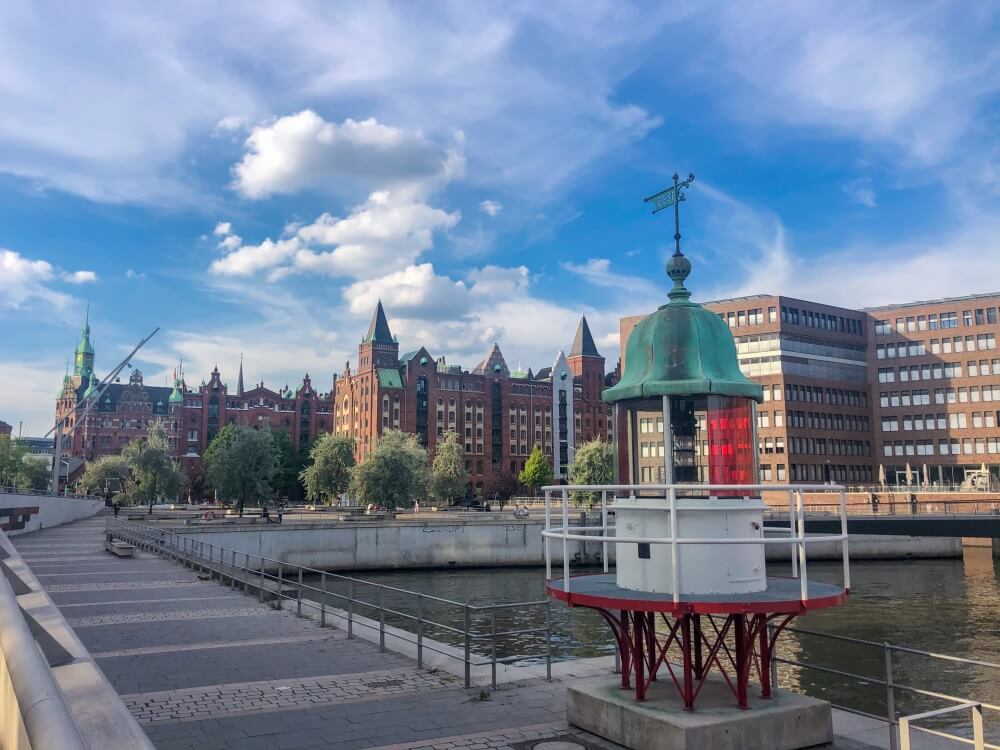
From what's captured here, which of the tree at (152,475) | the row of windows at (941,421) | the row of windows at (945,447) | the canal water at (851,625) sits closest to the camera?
the canal water at (851,625)

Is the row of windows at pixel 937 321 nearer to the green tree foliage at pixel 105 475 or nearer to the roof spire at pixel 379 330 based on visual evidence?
the roof spire at pixel 379 330

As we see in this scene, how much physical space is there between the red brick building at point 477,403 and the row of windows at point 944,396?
46.2 metres

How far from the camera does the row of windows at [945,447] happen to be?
87.8m

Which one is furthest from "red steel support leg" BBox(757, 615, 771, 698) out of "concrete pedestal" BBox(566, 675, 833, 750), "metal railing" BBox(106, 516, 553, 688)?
"metal railing" BBox(106, 516, 553, 688)

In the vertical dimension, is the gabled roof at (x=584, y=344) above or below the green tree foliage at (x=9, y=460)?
above

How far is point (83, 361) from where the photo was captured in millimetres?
178375

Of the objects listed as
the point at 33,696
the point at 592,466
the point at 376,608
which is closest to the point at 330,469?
the point at 592,466

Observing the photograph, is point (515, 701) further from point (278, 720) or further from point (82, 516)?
point (82, 516)

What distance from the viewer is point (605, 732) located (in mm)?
Answer: 10156

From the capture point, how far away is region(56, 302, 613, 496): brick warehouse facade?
133125 mm

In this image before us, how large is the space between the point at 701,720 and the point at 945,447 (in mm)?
94887

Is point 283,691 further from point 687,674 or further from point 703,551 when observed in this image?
point 703,551

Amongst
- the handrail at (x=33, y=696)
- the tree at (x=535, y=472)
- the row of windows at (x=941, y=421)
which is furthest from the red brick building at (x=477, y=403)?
the handrail at (x=33, y=696)

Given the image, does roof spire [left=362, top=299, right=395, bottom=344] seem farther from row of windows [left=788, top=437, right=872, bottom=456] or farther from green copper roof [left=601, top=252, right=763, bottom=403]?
green copper roof [left=601, top=252, right=763, bottom=403]
